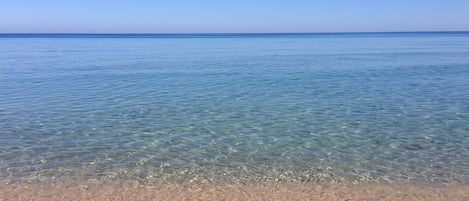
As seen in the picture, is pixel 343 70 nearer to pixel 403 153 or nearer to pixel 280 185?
pixel 403 153

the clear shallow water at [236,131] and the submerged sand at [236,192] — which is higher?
the submerged sand at [236,192]

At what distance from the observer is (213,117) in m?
16.2

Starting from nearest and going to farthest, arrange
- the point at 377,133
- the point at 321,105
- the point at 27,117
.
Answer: the point at 377,133 < the point at 27,117 < the point at 321,105

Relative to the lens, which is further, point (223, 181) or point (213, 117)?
point (213, 117)

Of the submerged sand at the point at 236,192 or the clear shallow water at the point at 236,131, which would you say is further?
the clear shallow water at the point at 236,131

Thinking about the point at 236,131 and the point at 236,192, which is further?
the point at 236,131

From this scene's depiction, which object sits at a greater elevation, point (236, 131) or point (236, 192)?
point (236, 192)

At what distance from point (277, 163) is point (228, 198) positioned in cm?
248

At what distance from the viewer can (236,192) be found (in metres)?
8.88

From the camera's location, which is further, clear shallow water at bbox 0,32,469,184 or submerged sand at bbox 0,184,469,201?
clear shallow water at bbox 0,32,469,184

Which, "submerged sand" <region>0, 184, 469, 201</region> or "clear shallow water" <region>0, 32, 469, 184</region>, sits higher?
"submerged sand" <region>0, 184, 469, 201</region>

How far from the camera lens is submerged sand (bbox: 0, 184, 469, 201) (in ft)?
28.0

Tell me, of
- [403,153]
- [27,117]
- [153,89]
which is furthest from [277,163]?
[153,89]

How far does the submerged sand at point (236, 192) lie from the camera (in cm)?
853
